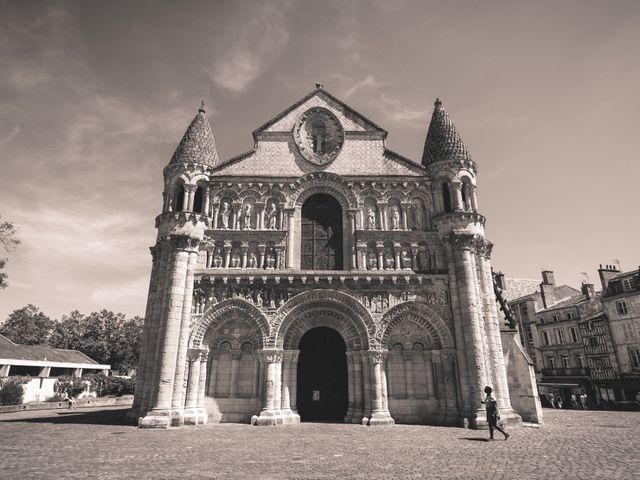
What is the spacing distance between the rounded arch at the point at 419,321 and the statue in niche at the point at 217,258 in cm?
843

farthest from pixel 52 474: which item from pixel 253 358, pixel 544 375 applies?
pixel 544 375

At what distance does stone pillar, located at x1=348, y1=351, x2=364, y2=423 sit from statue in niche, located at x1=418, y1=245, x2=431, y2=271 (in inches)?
207

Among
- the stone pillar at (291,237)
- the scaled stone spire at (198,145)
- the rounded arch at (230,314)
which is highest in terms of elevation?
the scaled stone spire at (198,145)

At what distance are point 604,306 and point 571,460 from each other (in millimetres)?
34549

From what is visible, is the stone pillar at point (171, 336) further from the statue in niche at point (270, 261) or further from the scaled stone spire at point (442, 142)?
the scaled stone spire at point (442, 142)

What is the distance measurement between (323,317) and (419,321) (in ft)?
14.9

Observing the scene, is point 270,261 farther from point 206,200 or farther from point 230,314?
point 206,200

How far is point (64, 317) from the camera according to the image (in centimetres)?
6384

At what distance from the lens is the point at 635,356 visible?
34.2 meters

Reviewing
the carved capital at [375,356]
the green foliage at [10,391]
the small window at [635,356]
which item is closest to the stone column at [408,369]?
the carved capital at [375,356]

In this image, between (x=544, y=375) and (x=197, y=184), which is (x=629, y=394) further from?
(x=197, y=184)

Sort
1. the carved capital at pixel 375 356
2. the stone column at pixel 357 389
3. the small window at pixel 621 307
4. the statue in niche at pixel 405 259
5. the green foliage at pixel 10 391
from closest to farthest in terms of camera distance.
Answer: the stone column at pixel 357 389 → the carved capital at pixel 375 356 → the statue in niche at pixel 405 259 → the green foliage at pixel 10 391 → the small window at pixel 621 307

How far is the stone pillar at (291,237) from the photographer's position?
19.9 meters

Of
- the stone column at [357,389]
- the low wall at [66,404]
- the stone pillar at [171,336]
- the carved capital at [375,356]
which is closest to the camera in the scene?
the stone pillar at [171,336]
